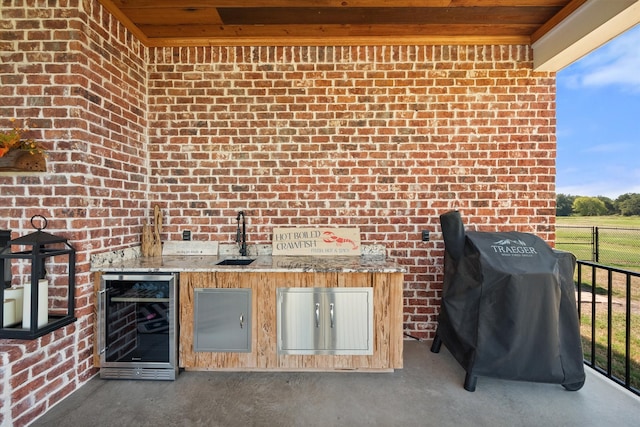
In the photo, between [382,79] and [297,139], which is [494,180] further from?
[297,139]

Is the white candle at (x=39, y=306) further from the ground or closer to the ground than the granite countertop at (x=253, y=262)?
closer to the ground

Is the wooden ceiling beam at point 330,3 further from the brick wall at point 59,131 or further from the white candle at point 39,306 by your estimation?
the white candle at point 39,306

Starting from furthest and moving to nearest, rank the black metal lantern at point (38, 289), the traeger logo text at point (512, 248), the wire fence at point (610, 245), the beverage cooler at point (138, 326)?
the wire fence at point (610, 245) → the beverage cooler at point (138, 326) → the traeger logo text at point (512, 248) → the black metal lantern at point (38, 289)

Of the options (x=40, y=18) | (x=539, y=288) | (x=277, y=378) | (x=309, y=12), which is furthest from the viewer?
(x=309, y=12)

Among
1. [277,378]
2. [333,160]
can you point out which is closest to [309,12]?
[333,160]

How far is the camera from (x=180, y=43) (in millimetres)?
3098

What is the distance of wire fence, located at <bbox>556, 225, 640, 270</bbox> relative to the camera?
493 cm

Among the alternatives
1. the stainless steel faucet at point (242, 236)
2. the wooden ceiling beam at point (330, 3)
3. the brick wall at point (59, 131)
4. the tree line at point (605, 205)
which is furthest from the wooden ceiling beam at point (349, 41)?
the tree line at point (605, 205)

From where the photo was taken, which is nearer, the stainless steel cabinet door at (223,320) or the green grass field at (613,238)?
the stainless steel cabinet door at (223,320)

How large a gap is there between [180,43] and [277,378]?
3.27 m

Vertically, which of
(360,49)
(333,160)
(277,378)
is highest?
(360,49)

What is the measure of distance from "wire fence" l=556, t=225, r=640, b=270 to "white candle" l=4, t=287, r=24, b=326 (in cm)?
660

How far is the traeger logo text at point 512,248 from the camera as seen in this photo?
7.34 ft

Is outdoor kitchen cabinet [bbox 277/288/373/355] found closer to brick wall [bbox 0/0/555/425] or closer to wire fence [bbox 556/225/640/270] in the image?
brick wall [bbox 0/0/555/425]
